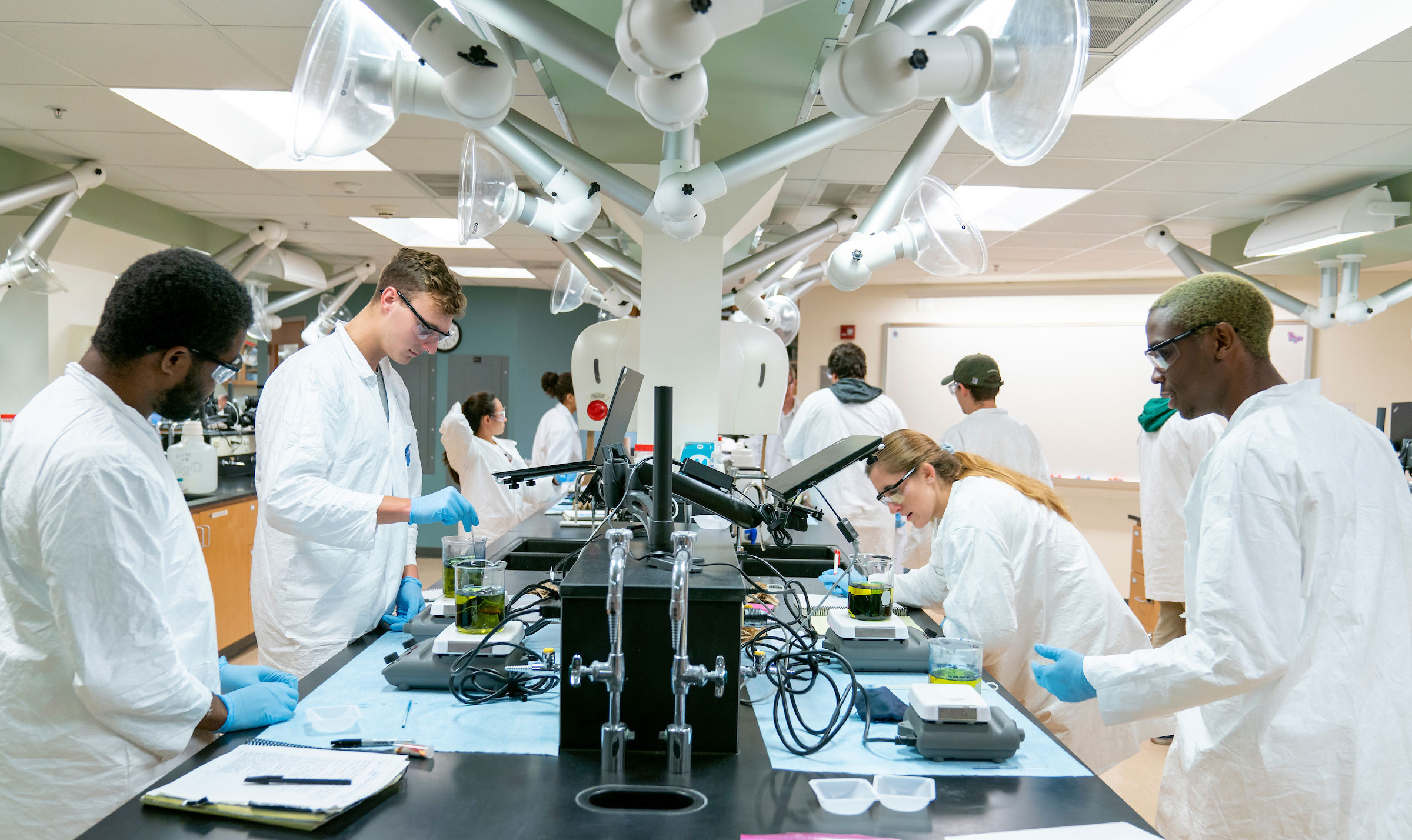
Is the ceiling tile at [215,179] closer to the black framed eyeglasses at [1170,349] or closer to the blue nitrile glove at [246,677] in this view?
the blue nitrile glove at [246,677]

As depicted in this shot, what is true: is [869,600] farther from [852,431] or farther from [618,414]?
[852,431]

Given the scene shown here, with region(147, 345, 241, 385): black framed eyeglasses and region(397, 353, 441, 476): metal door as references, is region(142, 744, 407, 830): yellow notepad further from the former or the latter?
region(397, 353, 441, 476): metal door

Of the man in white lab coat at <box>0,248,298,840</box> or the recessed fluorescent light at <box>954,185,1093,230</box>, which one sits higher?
the recessed fluorescent light at <box>954,185,1093,230</box>

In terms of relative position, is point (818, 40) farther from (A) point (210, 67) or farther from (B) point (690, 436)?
(A) point (210, 67)

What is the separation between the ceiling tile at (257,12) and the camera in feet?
7.62

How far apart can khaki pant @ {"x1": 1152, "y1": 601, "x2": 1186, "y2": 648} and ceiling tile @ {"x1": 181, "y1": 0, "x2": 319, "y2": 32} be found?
4.31 meters

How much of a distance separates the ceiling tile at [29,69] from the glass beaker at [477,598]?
2544mm

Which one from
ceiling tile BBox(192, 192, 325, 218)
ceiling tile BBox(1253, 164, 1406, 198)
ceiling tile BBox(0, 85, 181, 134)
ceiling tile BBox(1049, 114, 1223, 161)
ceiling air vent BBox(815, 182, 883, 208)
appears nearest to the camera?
ceiling tile BBox(0, 85, 181, 134)

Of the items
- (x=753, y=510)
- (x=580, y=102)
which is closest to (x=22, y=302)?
(x=580, y=102)

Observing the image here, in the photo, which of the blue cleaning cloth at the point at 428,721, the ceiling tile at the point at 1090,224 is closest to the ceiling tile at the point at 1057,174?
the ceiling tile at the point at 1090,224

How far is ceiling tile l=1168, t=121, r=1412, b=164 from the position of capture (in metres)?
3.17

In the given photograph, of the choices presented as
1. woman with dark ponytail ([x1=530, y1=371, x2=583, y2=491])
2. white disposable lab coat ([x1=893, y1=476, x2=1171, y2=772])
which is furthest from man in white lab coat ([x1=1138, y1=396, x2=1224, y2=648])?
woman with dark ponytail ([x1=530, y1=371, x2=583, y2=491])

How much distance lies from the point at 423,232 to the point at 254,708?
4951mm

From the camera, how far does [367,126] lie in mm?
1360
